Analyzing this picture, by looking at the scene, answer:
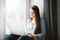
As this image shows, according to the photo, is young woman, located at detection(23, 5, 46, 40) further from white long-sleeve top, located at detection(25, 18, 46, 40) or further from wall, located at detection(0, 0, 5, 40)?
wall, located at detection(0, 0, 5, 40)

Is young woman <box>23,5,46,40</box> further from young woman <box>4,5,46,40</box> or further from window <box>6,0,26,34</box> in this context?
window <box>6,0,26,34</box>

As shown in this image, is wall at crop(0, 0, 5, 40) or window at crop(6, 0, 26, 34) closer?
wall at crop(0, 0, 5, 40)

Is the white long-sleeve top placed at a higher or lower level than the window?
lower

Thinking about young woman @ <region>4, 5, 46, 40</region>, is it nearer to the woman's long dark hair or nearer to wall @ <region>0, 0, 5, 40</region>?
the woman's long dark hair

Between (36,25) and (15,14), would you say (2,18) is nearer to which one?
(15,14)

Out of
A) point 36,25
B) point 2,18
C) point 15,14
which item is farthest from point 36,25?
point 2,18

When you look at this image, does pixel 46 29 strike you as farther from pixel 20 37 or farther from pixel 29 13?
pixel 20 37

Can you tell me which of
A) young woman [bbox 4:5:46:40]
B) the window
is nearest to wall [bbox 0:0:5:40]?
the window

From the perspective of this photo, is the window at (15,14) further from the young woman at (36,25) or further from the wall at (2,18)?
the young woman at (36,25)

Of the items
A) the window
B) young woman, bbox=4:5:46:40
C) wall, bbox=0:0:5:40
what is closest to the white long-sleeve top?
young woman, bbox=4:5:46:40

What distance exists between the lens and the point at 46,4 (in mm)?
2514

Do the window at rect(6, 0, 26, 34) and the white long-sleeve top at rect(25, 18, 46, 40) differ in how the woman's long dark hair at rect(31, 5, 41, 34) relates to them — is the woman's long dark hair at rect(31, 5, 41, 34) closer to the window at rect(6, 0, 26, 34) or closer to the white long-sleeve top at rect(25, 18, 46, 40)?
the white long-sleeve top at rect(25, 18, 46, 40)

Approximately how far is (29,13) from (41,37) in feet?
1.57

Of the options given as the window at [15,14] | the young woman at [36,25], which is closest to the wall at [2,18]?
the window at [15,14]
